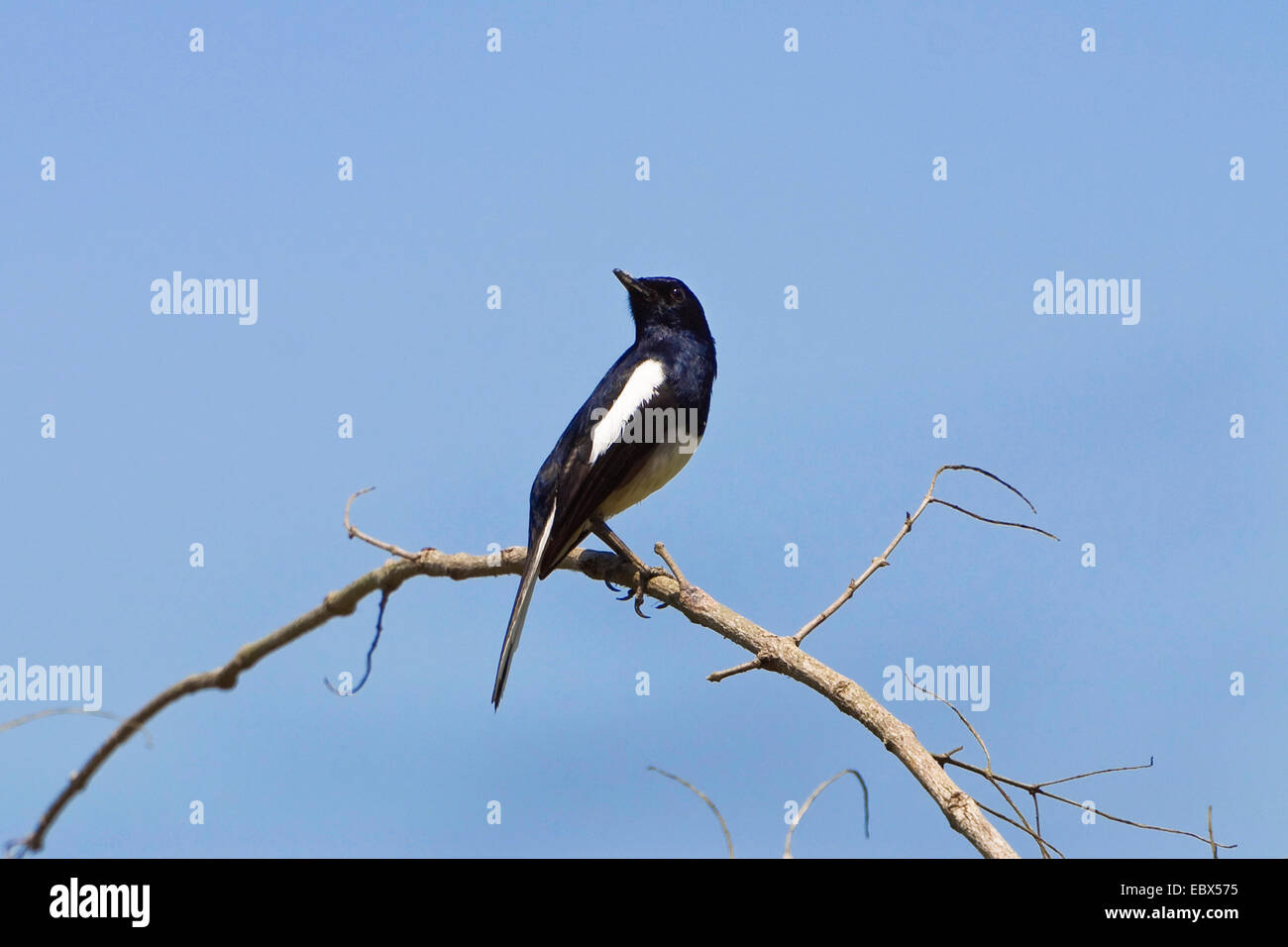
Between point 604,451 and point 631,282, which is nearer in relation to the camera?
point 604,451

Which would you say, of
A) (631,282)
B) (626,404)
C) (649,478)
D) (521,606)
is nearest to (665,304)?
(631,282)

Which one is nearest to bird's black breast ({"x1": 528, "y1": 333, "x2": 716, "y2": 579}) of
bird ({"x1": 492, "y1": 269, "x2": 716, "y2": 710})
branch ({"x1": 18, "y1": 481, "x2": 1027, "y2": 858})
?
bird ({"x1": 492, "y1": 269, "x2": 716, "y2": 710})

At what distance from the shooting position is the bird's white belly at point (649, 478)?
5984 mm

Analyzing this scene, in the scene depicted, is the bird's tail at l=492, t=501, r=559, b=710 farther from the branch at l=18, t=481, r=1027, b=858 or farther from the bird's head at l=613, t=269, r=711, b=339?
the bird's head at l=613, t=269, r=711, b=339

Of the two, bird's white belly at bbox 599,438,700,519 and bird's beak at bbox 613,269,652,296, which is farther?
bird's beak at bbox 613,269,652,296

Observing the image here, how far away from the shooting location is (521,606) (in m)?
5.26

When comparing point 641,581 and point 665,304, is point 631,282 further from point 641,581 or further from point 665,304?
point 641,581

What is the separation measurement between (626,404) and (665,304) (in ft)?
3.68

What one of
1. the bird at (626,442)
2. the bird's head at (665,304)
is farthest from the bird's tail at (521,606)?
the bird's head at (665,304)

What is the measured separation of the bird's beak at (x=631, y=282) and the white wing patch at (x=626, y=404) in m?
0.67

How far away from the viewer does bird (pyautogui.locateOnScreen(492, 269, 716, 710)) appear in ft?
18.1

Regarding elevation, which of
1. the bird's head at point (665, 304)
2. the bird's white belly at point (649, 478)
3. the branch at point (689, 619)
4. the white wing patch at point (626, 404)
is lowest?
the branch at point (689, 619)

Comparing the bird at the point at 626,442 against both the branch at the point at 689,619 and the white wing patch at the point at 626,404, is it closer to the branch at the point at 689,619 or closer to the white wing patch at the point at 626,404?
the white wing patch at the point at 626,404
